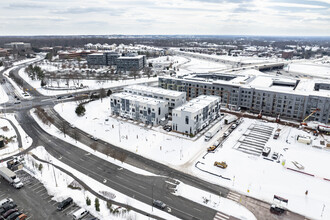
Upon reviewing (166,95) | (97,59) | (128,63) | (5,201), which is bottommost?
(5,201)

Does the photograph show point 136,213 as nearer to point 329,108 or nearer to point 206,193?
point 206,193

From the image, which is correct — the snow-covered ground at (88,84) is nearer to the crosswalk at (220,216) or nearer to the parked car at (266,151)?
the parked car at (266,151)

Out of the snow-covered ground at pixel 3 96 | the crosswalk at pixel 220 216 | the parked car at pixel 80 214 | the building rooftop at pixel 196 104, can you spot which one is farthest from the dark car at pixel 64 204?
the snow-covered ground at pixel 3 96

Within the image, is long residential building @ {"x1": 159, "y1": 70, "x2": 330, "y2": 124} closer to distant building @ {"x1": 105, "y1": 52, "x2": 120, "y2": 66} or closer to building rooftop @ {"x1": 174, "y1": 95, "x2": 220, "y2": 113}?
building rooftop @ {"x1": 174, "y1": 95, "x2": 220, "y2": 113}

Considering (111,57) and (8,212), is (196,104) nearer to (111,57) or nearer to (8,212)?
(8,212)

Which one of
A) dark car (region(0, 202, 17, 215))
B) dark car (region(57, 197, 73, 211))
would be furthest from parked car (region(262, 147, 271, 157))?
dark car (region(0, 202, 17, 215))

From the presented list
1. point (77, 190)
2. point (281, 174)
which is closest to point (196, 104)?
point (281, 174)
